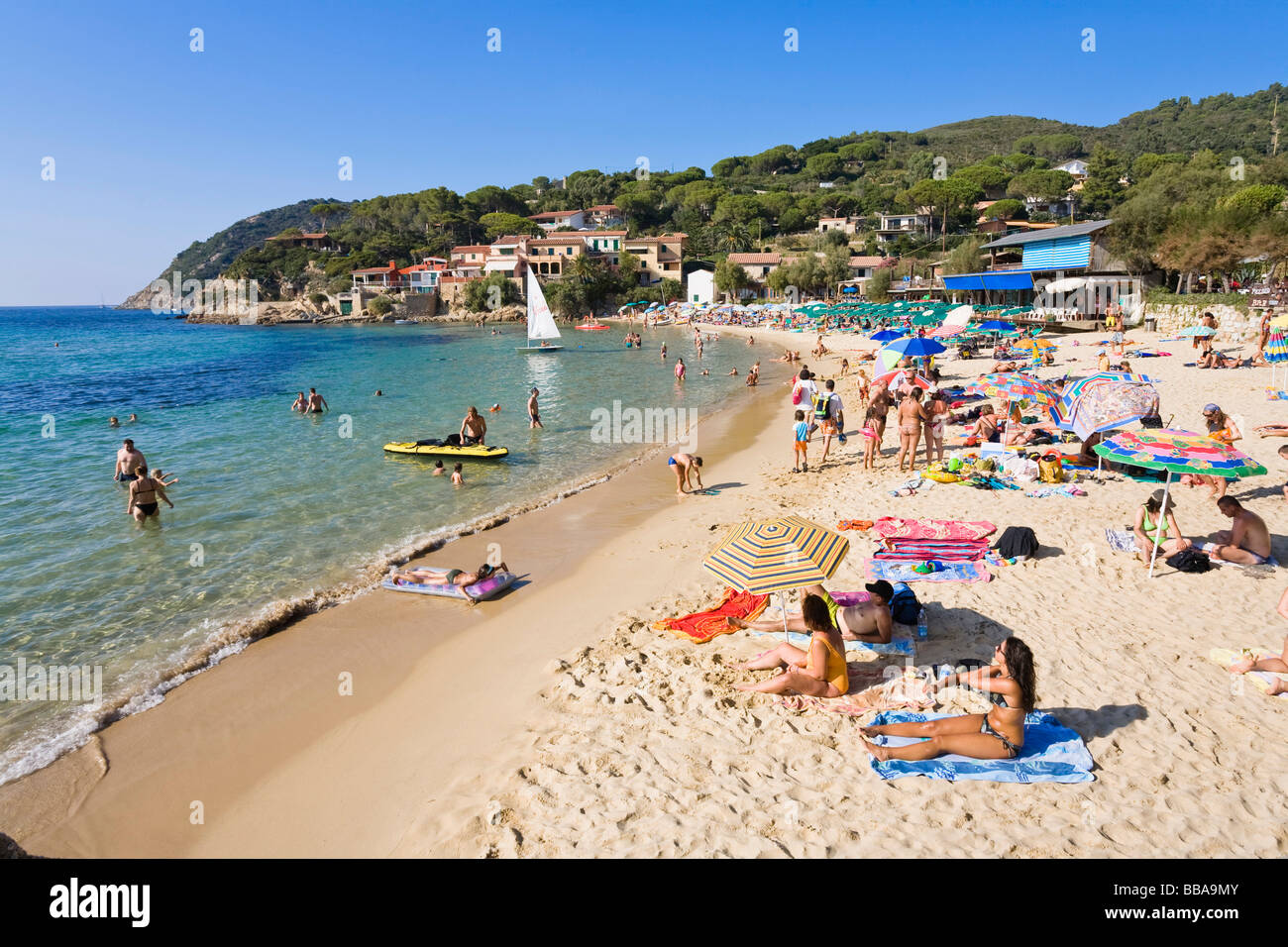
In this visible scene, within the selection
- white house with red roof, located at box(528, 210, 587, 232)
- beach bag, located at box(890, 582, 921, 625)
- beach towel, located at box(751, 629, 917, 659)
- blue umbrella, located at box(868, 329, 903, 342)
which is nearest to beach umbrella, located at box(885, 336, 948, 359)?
beach bag, located at box(890, 582, 921, 625)

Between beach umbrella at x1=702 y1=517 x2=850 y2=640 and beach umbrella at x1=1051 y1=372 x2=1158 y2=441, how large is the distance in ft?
21.5

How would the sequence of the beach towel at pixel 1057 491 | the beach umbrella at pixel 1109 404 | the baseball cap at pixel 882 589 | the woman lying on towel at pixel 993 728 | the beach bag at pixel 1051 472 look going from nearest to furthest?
the woman lying on towel at pixel 993 728, the baseball cap at pixel 882 589, the beach umbrella at pixel 1109 404, the beach towel at pixel 1057 491, the beach bag at pixel 1051 472

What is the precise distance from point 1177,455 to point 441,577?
868 cm

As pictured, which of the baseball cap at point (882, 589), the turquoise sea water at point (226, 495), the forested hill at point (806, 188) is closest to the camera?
the baseball cap at point (882, 589)

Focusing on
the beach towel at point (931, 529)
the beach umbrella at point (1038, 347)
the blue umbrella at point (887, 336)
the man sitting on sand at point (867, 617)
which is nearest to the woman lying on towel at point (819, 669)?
the man sitting on sand at point (867, 617)

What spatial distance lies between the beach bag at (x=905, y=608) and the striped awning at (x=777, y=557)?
1.02 m

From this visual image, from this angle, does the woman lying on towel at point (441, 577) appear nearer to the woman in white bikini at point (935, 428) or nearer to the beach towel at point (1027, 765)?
the beach towel at point (1027, 765)

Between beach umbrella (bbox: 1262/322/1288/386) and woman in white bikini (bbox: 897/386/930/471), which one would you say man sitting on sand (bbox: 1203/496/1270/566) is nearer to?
woman in white bikini (bbox: 897/386/930/471)

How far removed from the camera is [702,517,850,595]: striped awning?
235 inches

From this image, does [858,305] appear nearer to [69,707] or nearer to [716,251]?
[69,707]

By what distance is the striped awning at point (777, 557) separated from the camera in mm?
5973
